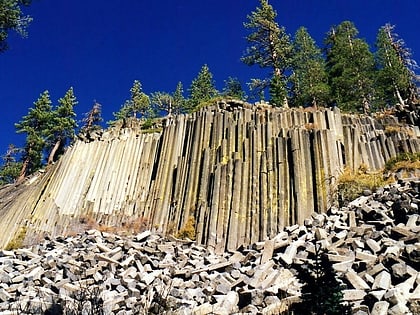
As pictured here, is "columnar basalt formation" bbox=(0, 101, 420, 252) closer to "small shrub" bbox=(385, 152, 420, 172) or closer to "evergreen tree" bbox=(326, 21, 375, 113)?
"small shrub" bbox=(385, 152, 420, 172)

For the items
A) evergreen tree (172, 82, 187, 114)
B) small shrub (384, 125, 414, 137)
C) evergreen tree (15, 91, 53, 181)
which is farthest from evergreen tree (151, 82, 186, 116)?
small shrub (384, 125, 414, 137)

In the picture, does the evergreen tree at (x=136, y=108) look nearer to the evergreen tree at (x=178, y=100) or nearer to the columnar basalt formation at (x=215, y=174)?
the evergreen tree at (x=178, y=100)

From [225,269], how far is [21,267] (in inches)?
239

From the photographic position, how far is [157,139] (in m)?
18.4

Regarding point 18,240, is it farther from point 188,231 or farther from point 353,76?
point 353,76

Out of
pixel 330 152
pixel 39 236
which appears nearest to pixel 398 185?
pixel 330 152

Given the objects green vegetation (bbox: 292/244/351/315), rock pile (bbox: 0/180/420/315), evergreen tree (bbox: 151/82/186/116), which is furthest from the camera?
evergreen tree (bbox: 151/82/186/116)

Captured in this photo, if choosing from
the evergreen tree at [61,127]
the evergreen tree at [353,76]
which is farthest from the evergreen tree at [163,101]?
the evergreen tree at [353,76]

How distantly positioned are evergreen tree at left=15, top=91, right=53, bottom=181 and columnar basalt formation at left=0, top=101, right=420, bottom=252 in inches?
710

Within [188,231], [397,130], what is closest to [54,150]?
[188,231]

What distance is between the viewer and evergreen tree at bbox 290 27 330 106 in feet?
93.6

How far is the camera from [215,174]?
553 inches

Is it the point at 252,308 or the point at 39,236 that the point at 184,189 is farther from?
the point at 252,308

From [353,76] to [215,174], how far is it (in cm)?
1972
